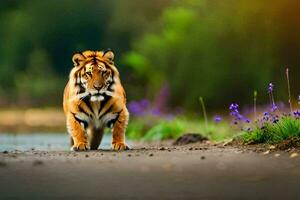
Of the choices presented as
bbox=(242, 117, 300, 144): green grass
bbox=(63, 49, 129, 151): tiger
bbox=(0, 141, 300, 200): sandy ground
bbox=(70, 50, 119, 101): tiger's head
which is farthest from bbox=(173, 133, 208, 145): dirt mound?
bbox=(0, 141, 300, 200): sandy ground

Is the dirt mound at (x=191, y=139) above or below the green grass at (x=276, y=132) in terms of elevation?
above

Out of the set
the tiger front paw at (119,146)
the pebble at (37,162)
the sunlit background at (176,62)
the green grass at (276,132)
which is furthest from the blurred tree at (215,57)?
the pebble at (37,162)

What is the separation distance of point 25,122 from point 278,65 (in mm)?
6817

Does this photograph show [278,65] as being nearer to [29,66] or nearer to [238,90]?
[238,90]

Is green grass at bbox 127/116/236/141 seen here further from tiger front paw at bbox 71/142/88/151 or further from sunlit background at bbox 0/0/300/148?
tiger front paw at bbox 71/142/88/151

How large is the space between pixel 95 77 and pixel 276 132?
6.43ft

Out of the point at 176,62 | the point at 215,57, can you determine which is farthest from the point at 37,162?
the point at 176,62

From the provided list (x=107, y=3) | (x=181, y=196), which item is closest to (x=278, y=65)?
(x=107, y=3)

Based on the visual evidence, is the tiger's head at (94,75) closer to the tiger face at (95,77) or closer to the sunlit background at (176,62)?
the tiger face at (95,77)

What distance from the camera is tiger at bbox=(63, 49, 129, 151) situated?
352 inches

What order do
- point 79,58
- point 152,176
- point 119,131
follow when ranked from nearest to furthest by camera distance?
point 152,176 → point 119,131 → point 79,58

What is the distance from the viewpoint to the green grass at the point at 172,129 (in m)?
13.3

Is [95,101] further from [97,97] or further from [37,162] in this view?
[37,162]

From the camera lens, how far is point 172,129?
1503 centimetres
